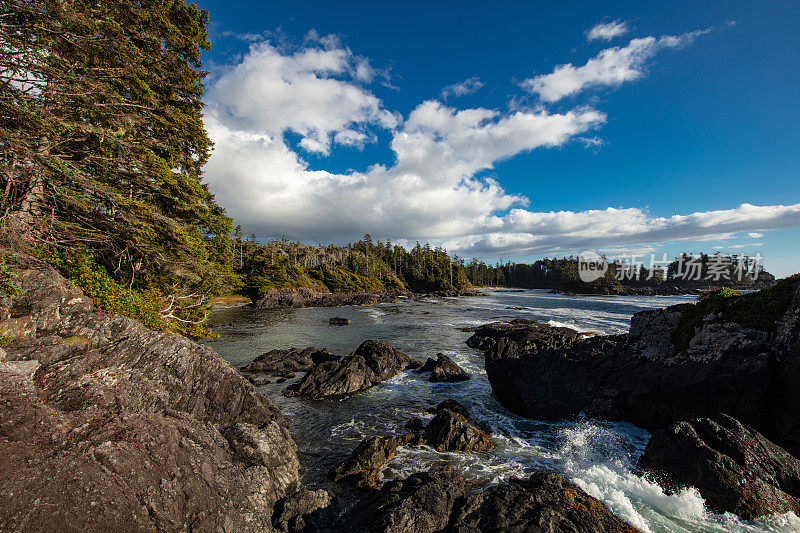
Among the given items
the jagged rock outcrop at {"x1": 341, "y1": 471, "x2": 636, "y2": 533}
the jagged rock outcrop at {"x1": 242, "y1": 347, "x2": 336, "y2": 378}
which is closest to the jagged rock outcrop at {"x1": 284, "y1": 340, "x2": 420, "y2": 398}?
the jagged rock outcrop at {"x1": 242, "y1": 347, "x2": 336, "y2": 378}

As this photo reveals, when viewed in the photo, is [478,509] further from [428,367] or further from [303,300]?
[303,300]

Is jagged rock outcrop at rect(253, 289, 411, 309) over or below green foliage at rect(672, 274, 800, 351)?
below

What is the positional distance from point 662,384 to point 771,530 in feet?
22.9

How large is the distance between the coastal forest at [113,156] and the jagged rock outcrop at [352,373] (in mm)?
8274

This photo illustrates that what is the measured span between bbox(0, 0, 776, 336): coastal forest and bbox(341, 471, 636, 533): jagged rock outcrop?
13856 mm

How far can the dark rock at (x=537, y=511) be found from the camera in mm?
7285

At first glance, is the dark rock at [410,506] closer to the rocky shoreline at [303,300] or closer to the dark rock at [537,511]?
the dark rock at [537,511]

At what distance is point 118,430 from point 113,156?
13.5 metres

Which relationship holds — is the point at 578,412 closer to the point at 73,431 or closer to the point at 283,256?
the point at 73,431

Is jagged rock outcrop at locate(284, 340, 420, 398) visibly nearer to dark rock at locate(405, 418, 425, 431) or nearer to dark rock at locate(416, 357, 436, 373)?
dark rock at locate(416, 357, 436, 373)

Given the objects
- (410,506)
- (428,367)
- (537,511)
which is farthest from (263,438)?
(428,367)

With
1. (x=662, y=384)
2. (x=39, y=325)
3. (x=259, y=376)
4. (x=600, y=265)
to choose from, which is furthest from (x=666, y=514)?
(x=600, y=265)

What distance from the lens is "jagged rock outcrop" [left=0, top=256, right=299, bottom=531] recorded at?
622 centimetres

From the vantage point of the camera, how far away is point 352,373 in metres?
21.1
